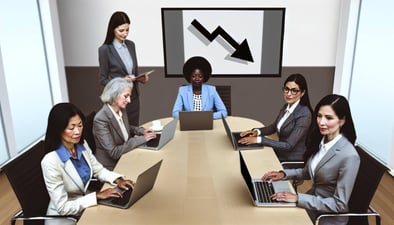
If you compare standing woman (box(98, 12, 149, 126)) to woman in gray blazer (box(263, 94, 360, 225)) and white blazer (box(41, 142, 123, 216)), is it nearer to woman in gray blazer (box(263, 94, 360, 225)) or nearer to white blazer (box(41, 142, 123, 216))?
white blazer (box(41, 142, 123, 216))

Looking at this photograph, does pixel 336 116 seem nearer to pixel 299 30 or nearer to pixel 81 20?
pixel 299 30

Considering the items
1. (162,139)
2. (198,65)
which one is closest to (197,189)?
(162,139)

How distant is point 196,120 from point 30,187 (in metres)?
1.55

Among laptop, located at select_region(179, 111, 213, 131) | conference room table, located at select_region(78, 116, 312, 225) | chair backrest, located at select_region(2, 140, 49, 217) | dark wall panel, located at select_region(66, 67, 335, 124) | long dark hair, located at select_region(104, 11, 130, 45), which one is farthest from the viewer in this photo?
dark wall panel, located at select_region(66, 67, 335, 124)

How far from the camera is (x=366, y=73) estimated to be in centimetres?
488

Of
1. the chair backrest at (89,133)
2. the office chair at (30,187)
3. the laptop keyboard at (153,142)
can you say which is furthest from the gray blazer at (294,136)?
the office chair at (30,187)

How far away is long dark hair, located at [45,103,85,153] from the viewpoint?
222 centimetres

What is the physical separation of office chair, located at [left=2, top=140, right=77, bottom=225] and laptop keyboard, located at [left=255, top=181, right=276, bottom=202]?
114cm

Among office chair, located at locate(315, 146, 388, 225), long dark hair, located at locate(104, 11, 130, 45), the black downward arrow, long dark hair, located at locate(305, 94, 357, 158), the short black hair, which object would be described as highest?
long dark hair, located at locate(104, 11, 130, 45)

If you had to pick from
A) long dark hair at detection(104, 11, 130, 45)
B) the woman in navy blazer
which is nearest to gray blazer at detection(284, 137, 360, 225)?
the woman in navy blazer

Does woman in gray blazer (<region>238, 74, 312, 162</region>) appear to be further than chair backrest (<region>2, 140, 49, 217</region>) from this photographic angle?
Yes

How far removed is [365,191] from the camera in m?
2.29

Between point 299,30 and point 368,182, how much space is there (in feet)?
10.8

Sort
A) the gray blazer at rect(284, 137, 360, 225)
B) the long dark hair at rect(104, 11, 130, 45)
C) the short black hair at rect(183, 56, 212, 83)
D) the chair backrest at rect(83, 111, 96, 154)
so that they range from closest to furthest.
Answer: the gray blazer at rect(284, 137, 360, 225), the chair backrest at rect(83, 111, 96, 154), the short black hair at rect(183, 56, 212, 83), the long dark hair at rect(104, 11, 130, 45)
